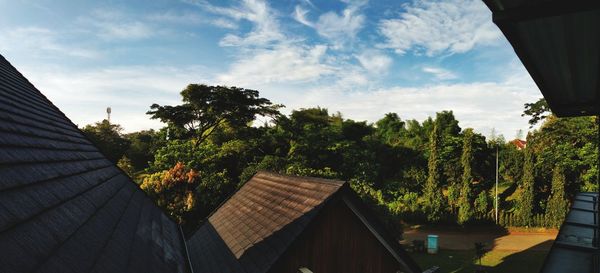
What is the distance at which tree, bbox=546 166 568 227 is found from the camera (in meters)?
26.8

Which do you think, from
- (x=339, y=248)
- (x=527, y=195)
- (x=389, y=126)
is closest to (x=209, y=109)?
(x=339, y=248)

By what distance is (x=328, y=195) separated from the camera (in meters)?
8.53

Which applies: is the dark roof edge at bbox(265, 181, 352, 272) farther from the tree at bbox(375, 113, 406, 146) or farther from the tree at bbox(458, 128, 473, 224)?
the tree at bbox(375, 113, 406, 146)

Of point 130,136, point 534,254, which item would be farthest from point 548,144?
point 130,136

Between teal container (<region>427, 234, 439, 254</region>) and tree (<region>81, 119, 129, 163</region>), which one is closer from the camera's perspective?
teal container (<region>427, 234, 439, 254</region>)

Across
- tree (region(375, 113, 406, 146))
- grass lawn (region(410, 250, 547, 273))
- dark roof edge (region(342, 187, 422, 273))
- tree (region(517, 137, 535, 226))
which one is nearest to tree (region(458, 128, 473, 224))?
tree (region(517, 137, 535, 226))

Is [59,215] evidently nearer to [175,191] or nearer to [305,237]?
[305,237]

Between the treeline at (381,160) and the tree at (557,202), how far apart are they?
7 cm

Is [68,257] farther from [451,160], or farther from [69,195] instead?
[451,160]

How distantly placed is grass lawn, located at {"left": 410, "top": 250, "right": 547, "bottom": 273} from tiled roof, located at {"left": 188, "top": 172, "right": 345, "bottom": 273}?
11857 millimetres

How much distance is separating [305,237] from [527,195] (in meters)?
28.1

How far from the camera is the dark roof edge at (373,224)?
9.22 metres

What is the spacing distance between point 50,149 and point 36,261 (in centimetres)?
287

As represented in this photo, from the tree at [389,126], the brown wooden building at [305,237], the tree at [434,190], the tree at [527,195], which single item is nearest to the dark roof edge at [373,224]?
the brown wooden building at [305,237]
